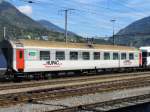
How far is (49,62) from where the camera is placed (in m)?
34.2

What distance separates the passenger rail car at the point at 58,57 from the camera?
3142cm

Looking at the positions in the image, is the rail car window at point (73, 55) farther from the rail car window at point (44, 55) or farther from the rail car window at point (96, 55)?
the rail car window at point (44, 55)

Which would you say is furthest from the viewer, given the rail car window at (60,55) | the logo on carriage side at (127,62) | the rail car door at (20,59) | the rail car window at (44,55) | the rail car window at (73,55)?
the logo on carriage side at (127,62)

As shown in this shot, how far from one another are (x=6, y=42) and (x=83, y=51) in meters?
9.12

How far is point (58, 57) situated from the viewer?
35250mm

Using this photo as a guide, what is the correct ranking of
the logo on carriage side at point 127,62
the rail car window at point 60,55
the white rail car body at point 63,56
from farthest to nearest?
the logo on carriage side at point 127,62, the rail car window at point 60,55, the white rail car body at point 63,56

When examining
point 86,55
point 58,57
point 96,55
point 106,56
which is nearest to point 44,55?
point 58,57

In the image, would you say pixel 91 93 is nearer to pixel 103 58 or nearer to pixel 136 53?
pixel 103 58

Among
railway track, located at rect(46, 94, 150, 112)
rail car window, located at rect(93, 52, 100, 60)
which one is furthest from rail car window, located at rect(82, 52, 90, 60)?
railway track, located at rect(46, 94, 150, 112)

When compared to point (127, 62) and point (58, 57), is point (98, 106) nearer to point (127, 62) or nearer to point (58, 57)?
point (58, 57)

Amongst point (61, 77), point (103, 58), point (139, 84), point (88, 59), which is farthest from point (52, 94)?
point (103, 58)

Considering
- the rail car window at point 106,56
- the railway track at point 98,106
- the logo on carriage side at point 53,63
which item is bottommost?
the railway track at point 98,106

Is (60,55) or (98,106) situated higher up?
(60,55)

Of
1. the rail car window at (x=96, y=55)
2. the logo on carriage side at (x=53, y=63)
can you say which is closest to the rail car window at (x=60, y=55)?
the logo on carriage side at (x=53, y=63)
